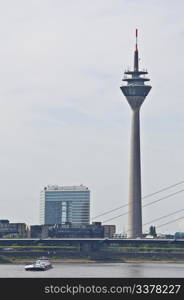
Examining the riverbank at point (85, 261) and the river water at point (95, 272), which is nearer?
the river water at point (95, 272)

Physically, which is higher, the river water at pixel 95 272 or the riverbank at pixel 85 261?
Result: the riverbank at pixel 85 261

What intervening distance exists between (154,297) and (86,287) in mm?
2288

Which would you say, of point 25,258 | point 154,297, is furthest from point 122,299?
point 25,258

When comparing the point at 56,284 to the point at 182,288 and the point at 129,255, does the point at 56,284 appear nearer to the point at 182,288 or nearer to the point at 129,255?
the point at 182,288

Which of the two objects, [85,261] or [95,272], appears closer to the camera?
[95,272]

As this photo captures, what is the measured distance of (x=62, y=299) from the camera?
100 ft

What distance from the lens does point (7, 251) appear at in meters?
192

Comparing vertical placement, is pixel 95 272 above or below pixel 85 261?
below

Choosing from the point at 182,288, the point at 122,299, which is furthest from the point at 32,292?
the point at 182,288

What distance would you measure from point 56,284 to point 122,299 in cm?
246

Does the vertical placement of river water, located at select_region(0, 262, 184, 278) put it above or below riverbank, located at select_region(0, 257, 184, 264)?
below

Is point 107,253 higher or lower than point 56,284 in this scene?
higher

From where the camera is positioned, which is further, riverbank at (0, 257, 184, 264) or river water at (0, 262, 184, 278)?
riverbank at (0, 257, 184, 264)

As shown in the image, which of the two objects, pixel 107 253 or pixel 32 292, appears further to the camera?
pixel 107 253
